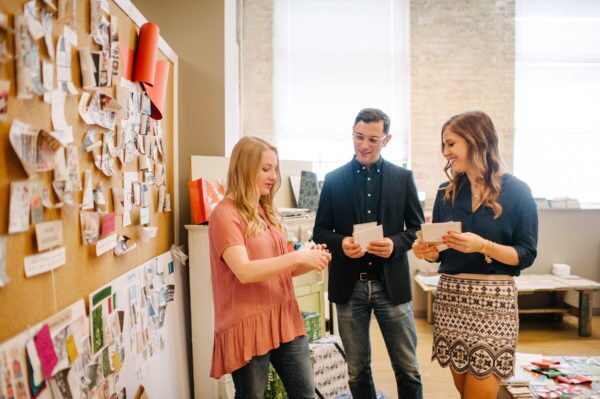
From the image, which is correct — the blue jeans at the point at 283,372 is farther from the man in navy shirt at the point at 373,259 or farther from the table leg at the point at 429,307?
the table leg at the point at 429,307

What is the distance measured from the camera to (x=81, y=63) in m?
1.39

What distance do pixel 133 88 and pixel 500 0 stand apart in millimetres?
4838

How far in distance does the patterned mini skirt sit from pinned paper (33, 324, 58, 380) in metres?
1.44

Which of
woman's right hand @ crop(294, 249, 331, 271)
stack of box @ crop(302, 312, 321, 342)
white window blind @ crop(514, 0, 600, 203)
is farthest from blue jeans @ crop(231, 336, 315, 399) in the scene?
white window blind @ crop(514, 0, 600, 203)

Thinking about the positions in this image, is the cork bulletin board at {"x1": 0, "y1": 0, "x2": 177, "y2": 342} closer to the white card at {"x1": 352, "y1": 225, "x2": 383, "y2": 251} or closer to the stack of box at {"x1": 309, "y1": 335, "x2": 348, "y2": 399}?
the white card at {"x1": 352, "y1": 225, "x2": 383, "y2": 251}

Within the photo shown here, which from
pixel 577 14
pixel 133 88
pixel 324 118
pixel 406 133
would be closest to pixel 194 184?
pixel 133 88

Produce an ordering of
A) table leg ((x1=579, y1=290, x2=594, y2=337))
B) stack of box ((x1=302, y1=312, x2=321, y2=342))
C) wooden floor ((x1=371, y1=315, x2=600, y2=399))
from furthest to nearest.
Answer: table leg ((x1=579, y1=290, x2=594, y2=337))
wooden floor ((x1=371, y1=315, x2=600, y2=399))
stack of box ((x1=302, y1=312, x2=321, y2=342))

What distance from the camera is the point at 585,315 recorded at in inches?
175

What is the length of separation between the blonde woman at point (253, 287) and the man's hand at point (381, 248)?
0.37m

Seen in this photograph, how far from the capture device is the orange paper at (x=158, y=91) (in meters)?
2.14

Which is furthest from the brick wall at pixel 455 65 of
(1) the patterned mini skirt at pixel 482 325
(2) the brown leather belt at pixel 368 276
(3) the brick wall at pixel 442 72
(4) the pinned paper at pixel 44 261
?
(4) the pinned paper at pixel 44 261

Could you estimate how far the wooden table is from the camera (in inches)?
175

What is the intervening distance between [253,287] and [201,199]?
113 centimetres

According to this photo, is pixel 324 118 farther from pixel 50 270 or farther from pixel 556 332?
pixel 50 270
